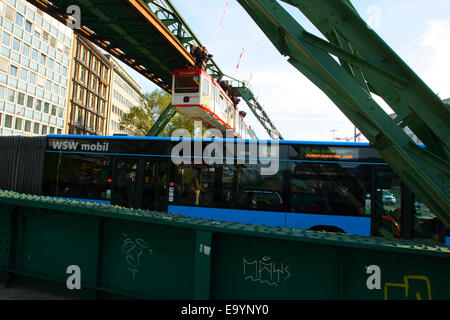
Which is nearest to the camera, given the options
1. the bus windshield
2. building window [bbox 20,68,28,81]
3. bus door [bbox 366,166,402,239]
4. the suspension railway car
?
bus door [bbox 366,166,402,239]

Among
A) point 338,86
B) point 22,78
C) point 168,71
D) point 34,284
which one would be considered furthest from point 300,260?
point 22,78

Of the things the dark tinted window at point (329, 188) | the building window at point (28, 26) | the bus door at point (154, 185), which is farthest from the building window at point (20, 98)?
the dark tinted window at point (329, 188)

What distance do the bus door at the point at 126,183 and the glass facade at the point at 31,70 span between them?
3863 cm

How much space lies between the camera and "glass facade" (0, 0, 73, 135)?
129 feet

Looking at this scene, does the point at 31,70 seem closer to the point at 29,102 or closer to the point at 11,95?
the point at 29,102

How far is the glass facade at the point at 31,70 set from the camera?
129ft

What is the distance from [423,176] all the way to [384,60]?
1190 mm

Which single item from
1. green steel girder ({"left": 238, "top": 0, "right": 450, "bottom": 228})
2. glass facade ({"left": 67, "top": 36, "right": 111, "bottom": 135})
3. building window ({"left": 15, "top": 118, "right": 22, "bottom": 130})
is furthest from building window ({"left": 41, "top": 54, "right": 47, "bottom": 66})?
green steel girder ({"left": 238, "top": 0, "right": 450, "bottom": 228})

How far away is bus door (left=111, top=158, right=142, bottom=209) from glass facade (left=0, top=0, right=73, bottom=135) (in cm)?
3863

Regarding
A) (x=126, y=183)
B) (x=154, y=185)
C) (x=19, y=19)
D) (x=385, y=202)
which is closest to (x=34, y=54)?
(x=19, y=19)

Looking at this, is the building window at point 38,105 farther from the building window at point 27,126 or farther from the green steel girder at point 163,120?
the green steel girder at point 163,120

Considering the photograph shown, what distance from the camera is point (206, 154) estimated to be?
912 centimetres

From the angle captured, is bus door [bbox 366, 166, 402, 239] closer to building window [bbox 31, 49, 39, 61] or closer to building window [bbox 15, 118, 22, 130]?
building window [bbox 15, 118, 22, 130]

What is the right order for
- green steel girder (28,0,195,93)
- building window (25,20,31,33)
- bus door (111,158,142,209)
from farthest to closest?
building window (25,20,31,33) < green steel girder (28,0,195,93) < bus door (111,158,142,209)
